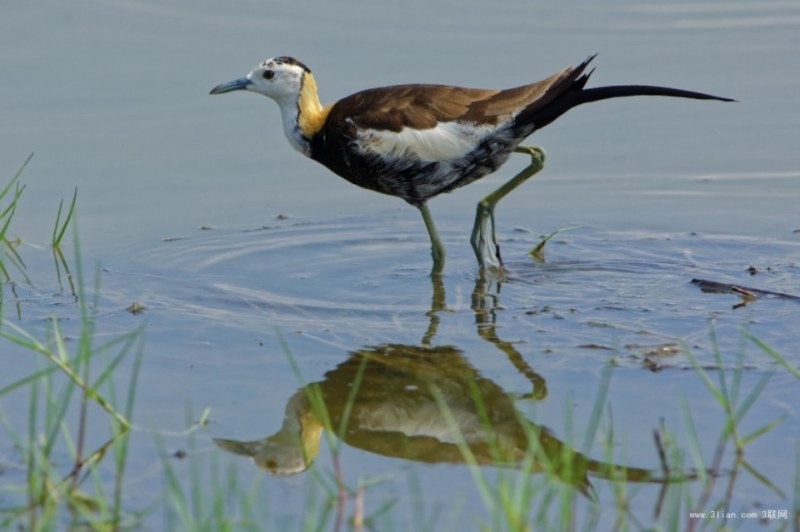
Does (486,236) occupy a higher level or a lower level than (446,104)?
lower

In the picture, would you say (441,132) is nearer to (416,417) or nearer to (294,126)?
(294,126)

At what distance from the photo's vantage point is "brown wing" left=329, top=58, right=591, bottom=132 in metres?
6.56

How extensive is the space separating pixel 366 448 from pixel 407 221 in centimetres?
333

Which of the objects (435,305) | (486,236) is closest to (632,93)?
(486,236)

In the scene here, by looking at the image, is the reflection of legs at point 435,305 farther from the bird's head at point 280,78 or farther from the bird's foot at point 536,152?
the bird's head at point 280,78

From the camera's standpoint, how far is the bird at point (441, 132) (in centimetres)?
658

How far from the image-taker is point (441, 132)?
261 inches

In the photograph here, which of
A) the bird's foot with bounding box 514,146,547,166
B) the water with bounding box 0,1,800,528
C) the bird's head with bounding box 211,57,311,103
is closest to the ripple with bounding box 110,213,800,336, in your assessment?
the water with bounding box 0,1,800,528

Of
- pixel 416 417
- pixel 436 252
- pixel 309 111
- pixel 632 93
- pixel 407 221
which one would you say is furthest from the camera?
pixel 407 221

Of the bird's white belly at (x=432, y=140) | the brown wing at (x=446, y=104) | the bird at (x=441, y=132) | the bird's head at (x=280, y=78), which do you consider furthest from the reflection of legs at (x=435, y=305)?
the bird's head at (x=280, y=78)

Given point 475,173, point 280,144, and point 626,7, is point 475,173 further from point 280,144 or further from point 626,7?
point 626,7

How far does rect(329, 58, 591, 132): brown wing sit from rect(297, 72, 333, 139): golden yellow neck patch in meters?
0.36

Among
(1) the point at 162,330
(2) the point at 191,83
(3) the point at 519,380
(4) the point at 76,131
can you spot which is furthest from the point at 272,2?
(3) the point at 519,380

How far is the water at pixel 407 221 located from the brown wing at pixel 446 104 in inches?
30.1
